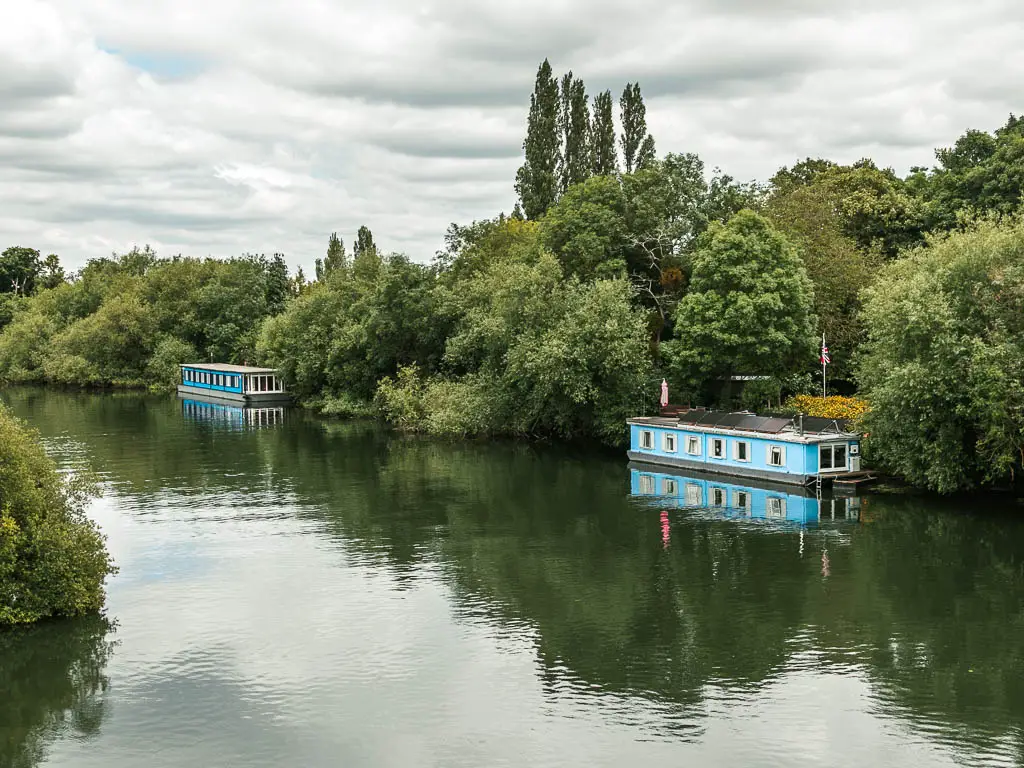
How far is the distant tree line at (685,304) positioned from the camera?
42.3 metres

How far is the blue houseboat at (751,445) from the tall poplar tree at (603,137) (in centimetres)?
4118

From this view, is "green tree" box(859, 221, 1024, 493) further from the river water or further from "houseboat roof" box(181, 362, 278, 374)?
"houseboat roof" box(181, 362, 278, 374)

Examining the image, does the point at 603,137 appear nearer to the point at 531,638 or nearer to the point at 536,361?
the point at 536,361

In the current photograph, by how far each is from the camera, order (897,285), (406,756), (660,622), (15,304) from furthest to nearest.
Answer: (15,304), (897,285), (660,622), (406,756)

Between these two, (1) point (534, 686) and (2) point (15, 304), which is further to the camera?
(2) point (15, 304)

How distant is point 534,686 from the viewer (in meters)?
24.8

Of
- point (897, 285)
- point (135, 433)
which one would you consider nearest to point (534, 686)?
point (897, 285)

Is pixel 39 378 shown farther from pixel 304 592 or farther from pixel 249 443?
pixel 304 592

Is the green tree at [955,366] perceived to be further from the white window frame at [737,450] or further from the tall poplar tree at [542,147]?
the tall poplar tree at [542,147]

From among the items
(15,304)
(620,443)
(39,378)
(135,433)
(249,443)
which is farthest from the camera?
(15,304)

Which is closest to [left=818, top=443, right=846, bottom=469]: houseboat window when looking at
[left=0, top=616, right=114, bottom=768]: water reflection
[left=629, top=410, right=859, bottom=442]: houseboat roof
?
[left=629, top=410, right=859, bottom=442]: houseboat roof

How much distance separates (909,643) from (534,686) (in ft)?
33.5

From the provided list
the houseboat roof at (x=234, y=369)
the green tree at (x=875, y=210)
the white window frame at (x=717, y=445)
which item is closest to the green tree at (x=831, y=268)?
the green tree at (x=875, y=210)

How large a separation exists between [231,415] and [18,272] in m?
97.0
